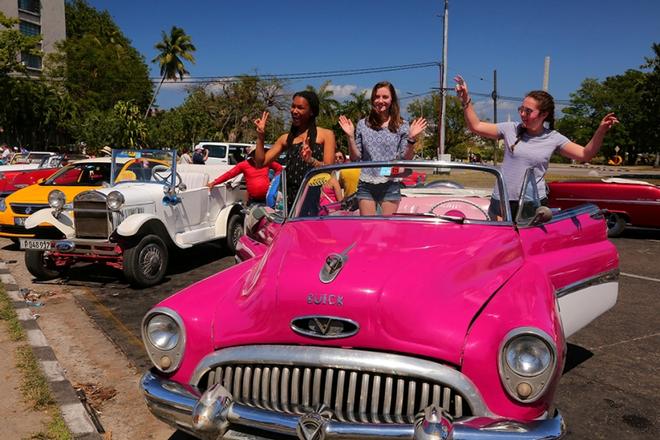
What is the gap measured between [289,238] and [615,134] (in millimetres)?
73454

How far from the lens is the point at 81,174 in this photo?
933cm

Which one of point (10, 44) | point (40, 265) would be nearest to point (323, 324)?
point (40, 265)

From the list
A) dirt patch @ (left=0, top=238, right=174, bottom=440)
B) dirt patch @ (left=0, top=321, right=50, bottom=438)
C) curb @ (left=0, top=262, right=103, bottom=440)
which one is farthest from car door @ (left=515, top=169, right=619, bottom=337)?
dirt patch @ (left=0, top=321, right=50, bottom=438)

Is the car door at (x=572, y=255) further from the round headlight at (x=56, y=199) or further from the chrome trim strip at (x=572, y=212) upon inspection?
the round headlight at (x=56, y=199)

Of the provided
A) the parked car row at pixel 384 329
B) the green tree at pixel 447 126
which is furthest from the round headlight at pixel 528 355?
the green tree at pixel 447 126

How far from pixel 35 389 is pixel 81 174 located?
6.14 metres

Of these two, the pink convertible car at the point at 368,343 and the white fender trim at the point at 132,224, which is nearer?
the pink convertible car at the point at 368,343

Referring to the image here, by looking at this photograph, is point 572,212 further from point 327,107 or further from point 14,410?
point 327,107

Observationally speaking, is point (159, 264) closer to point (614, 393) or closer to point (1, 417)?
point (1, 417)

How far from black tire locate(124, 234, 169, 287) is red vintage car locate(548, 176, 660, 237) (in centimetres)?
687

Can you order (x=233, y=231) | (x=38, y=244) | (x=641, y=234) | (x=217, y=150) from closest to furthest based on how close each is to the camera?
(x=38, y=244)
(x=233, y=231)
(x=641, y=234)
(x=217, y=150)

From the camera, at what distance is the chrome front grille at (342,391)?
2.21 meters

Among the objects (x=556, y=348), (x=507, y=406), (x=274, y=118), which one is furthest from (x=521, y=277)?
(x=274, y=118)

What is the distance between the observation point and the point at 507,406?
223cm
